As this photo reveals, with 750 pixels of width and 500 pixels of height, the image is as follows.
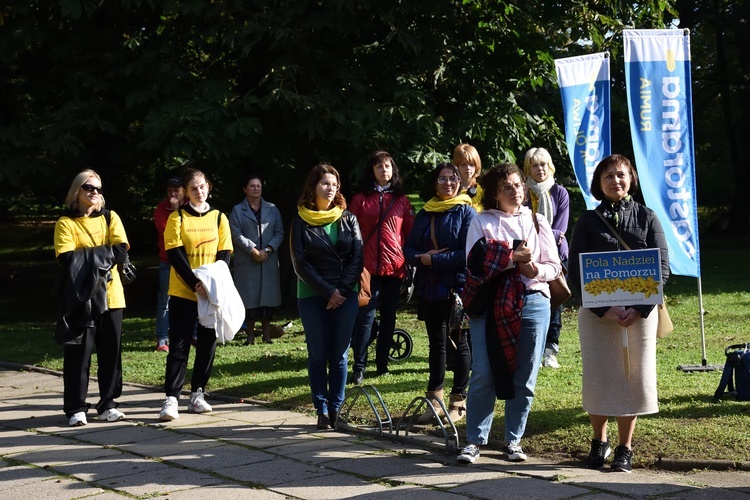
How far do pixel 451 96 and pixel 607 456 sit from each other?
9355 mm

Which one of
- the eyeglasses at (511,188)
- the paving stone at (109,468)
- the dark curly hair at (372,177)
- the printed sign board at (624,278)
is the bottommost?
the paving stone at (109,468)

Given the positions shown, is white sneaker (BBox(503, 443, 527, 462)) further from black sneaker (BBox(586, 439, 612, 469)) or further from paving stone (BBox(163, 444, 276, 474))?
paving stone (BBox(163, 444, 276, 474))

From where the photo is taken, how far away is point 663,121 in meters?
9.27

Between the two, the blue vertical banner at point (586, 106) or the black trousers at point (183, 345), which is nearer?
the black trousers at point (183, 345)

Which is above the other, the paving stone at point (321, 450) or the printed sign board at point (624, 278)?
the printed sign board at point (624, 278)

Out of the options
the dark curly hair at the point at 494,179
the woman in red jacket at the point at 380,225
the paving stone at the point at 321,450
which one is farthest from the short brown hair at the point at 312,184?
the paving stone at the point at 321,450

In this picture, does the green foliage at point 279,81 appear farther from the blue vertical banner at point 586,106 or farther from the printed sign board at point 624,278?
the printed sign board at point 624,278

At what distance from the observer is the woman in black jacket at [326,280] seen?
767cm

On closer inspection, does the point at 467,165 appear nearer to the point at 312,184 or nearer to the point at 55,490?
the point at 312,184

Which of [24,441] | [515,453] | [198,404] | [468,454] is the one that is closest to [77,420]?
[24,441]

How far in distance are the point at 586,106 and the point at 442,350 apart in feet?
12.9

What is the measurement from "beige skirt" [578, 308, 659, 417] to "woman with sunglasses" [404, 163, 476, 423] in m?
1.59

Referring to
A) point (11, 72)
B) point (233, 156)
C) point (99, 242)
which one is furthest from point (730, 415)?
point (11, 72)

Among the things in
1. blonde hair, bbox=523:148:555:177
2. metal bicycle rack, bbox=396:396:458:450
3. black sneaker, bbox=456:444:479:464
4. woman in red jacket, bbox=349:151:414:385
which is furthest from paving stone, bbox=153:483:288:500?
blonde hair, bbox=523:148:555:177
